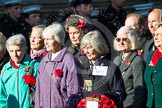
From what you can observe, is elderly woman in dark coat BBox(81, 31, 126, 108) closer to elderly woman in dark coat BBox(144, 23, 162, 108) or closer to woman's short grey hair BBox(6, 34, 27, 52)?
elderly woman in dark coat BBox(144, 23, 162, 108)

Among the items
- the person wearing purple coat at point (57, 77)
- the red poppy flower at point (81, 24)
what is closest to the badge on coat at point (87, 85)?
the person wearing purple coat at point (57, 77)

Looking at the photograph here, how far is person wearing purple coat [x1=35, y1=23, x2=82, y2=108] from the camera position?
9.30 meters

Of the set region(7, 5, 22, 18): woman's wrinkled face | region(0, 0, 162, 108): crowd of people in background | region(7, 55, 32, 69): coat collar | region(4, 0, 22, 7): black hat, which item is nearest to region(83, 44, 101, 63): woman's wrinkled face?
region(0, 0, 162, 108): crowd of people in background

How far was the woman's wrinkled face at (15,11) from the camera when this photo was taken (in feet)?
41.5

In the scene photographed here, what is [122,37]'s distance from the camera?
32.2 feet

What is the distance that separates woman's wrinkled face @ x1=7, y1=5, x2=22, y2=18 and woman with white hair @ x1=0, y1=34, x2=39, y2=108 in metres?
2.67

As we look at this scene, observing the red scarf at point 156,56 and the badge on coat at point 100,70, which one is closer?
the badge on coat at point 100,70

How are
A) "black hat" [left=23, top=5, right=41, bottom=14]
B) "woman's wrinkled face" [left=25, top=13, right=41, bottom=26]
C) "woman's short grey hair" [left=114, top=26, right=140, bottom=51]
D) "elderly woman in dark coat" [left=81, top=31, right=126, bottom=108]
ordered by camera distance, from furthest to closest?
1. "black hat" [left=23, top=5, right=41, bottom=14]
2. "woman's wrinkled face" [left=25, top=13, right=41, bottom=26]
3. "woman's short grey hair" [left=114, top=26, right=140, bottom=51]
4. "elderly woman in dark coat" [left=81, top=31, right=126, bottom=108]

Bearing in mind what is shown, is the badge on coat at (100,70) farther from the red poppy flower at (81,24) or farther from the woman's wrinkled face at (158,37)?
the red poppy flower at (81,24)

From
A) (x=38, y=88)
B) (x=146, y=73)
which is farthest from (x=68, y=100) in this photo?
(x=146, y=73)

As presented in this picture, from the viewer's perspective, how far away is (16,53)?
9.95 m

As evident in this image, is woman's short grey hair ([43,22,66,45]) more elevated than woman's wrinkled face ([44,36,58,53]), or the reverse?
woman's short grey hair ([43,22,66,45])

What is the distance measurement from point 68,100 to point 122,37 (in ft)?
3.77

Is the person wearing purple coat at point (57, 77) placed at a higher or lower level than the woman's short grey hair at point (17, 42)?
lower
